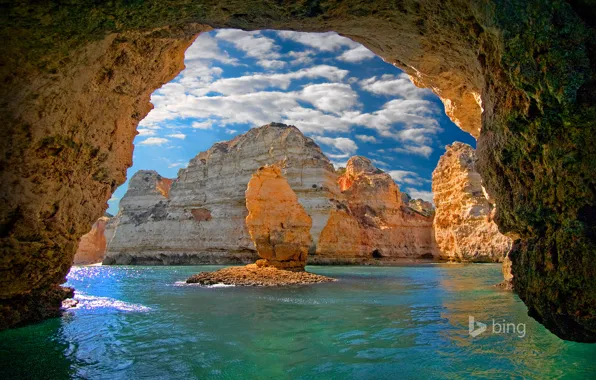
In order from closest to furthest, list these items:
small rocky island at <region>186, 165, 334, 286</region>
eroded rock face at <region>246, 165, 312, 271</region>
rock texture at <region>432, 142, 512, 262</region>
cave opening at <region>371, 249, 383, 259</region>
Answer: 1. small rocky island at <region>186, 165, 334, 286</region>
2. eroded rock face at <region>246, 165, 312, 271</region>
3. rock texture at <region>432, 142, 512, 262</region>
4. cave opening at <region>371, 249, 383, 259</region>

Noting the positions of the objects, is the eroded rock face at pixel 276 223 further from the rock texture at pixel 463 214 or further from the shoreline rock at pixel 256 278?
the rock texture at pixel 463 214

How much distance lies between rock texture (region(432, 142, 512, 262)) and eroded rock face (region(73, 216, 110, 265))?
45.0m

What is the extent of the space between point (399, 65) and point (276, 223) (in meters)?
15.1

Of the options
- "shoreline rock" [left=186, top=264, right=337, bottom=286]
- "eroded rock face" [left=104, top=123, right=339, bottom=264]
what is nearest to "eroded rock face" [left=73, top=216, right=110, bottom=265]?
"eroded rock face" [left=104, top=123, right=339, bottom=264]

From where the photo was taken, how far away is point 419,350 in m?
Result: 6.50

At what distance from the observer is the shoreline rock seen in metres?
17.9

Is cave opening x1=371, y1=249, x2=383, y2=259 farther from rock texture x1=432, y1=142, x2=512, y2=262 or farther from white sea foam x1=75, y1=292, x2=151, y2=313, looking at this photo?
white sea foam x1=75, y1=292, x2=151, y2=313

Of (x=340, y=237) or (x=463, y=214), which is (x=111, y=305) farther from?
(x=463, y=214)

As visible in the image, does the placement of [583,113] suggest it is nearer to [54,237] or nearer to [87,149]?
[87,149]

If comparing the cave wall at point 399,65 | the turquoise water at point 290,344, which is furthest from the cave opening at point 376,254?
the cave wall at point 399,65

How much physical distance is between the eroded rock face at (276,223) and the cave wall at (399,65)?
1424 centimetres

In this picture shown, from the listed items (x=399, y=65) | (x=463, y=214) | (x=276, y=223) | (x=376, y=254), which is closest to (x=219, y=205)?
(x=376, y=254)

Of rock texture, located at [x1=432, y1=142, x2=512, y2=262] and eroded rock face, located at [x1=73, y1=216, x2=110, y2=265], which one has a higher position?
rock texture, located at [x1=432, y1=142, x2=512, y2=262]

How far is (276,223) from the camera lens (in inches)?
865
